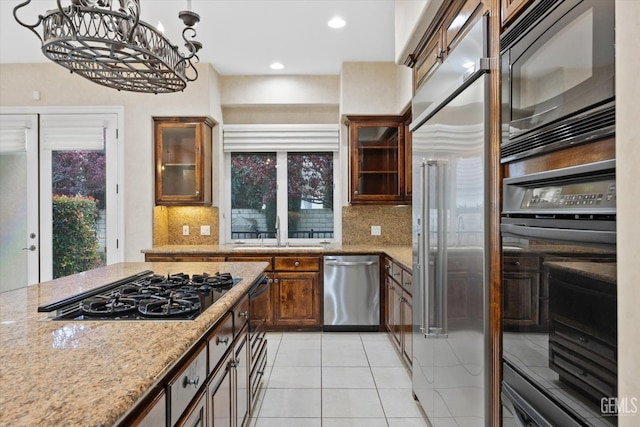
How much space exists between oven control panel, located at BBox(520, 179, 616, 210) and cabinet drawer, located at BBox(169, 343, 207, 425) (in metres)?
1.20

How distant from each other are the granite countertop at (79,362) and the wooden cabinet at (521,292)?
3.54 feet

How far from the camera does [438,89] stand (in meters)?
2.11

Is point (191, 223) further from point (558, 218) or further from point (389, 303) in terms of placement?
point (558, 218)

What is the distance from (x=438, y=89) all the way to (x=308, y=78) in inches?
121

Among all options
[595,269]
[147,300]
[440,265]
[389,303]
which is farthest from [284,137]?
[595,269]

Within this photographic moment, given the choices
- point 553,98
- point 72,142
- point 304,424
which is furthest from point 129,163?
point 553,98

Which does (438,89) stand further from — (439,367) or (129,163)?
(129,163)

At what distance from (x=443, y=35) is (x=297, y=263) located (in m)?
2.80

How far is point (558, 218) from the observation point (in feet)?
3.55

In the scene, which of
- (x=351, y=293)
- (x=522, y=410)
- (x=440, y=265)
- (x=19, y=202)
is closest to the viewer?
(x=522, y=410)

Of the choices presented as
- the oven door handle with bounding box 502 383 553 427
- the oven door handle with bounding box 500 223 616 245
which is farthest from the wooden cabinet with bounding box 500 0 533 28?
the oven door handle with bounding box 502 383 553 427

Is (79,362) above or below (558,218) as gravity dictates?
below

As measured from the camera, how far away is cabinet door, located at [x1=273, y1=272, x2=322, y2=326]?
171 inches

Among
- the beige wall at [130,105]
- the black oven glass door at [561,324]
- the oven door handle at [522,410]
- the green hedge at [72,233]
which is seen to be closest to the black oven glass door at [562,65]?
the black oven glass door at [561,324]
